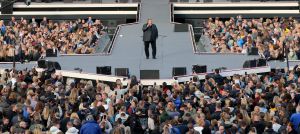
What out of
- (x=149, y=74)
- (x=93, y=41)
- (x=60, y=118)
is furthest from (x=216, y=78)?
(x=93, y=41)

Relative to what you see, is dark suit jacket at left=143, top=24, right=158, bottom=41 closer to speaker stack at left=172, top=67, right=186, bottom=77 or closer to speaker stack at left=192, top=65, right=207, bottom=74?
speaker stack at left=172, top=67, right=186, bottom=77

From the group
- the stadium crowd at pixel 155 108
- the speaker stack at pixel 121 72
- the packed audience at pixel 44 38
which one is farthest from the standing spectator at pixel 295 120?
the packed audience at pixel 44 38

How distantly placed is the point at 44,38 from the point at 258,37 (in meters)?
9.20

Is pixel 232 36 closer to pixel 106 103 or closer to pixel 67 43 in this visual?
pixel 67 43

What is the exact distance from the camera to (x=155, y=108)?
82.7ft

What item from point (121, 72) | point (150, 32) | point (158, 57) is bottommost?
point (121, 72)

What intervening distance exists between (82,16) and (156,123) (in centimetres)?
2534

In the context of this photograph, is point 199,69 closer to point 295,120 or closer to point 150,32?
point 150,32

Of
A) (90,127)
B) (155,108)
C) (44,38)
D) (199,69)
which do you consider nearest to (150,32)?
(199,69)

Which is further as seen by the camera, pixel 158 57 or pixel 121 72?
pixel 158 57

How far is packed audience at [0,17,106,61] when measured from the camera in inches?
1507

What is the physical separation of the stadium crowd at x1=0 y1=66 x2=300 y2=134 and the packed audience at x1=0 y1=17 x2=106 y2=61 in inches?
303

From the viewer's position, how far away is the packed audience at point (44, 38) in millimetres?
38281

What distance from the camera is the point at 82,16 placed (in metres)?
48.9
